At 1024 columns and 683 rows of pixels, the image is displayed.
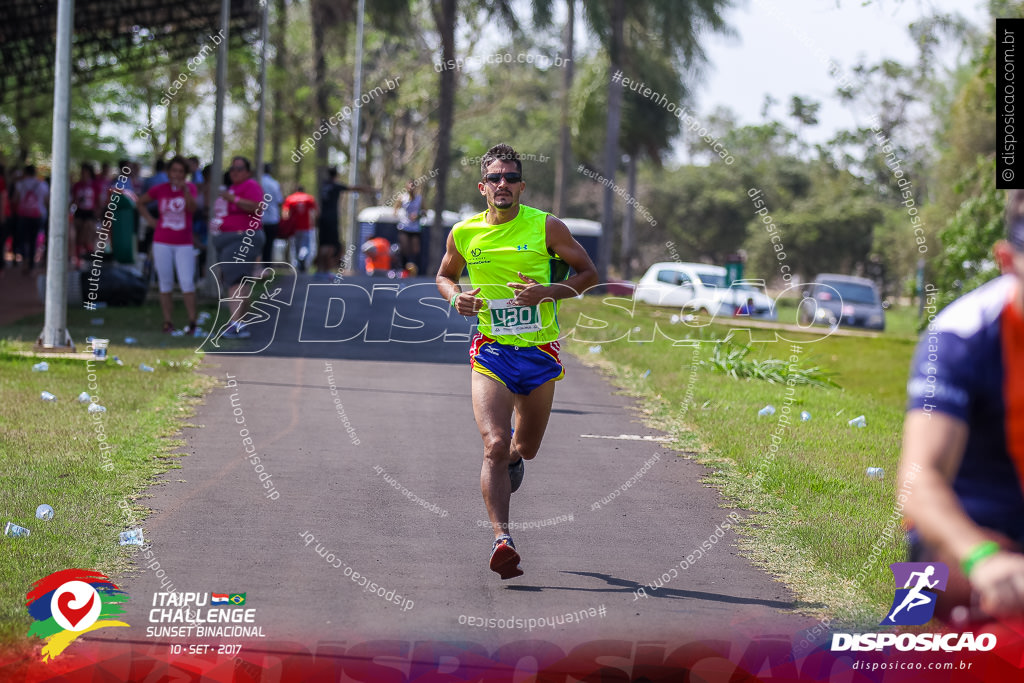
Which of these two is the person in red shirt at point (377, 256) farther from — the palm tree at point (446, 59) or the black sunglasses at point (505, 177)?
the black sunglasses at point (505, 177)

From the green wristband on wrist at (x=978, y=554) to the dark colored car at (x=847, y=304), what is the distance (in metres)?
28.1

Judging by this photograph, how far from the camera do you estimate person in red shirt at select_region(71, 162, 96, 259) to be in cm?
1970

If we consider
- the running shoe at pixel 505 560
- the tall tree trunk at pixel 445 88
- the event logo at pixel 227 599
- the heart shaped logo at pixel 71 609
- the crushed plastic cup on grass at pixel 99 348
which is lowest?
the event logo at pixel 227 599

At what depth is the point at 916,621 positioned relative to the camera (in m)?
4.45

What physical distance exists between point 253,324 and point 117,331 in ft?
6.19

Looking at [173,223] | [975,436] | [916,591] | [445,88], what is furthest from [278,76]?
[975,436]

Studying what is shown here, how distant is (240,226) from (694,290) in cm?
1853

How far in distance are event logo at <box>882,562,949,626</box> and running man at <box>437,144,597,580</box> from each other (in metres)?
1.97

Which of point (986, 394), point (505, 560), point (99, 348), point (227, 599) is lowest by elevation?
point (227, 599)

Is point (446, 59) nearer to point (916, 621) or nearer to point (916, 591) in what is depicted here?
point (916, 621)

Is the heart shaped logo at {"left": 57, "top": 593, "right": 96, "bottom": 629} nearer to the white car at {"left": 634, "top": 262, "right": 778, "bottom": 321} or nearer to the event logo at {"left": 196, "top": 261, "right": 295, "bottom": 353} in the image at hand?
the event logo at {"left": 196, "top": 261, "right": 295, "bottom": 353}

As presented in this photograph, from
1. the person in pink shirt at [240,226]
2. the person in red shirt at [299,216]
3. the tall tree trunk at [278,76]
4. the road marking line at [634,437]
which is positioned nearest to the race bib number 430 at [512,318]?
the road marking line at [634,437]

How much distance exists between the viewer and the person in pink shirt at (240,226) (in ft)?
45.0

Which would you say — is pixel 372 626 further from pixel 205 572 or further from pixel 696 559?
pixel 696 559
